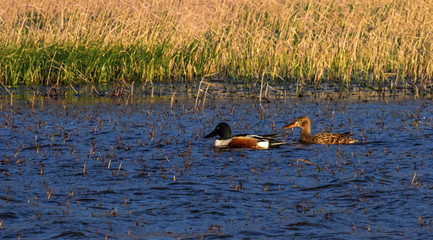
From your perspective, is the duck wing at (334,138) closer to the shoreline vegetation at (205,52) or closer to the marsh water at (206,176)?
the marsh water at (206,176)

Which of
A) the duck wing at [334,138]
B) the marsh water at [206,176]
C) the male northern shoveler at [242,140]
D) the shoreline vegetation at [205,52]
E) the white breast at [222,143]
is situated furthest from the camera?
the shoreline vegetation at [205,52]

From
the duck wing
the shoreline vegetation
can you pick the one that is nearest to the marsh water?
the duck wing

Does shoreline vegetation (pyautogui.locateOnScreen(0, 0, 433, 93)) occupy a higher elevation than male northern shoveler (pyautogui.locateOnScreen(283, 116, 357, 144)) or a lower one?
higher

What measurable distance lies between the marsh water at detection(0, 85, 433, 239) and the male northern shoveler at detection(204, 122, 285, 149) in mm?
175

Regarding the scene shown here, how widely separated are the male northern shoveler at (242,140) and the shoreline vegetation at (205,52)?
5853 mm

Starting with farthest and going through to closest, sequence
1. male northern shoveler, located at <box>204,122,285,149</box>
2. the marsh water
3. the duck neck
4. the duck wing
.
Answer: the duck neck → the duck wing → male northern shoveler, located at <box>204,122,285,149</box> → the marsh water

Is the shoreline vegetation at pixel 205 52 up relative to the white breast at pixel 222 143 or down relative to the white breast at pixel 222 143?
up

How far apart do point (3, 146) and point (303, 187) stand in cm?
515

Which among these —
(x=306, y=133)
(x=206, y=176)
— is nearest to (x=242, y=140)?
(x=306, y=133)

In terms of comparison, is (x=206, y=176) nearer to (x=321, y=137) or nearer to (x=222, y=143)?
(x=222, y=143)

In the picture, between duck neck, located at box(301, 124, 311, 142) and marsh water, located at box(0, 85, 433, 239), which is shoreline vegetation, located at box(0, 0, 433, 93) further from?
duck neck, located at box(301, 124, 311, 142)

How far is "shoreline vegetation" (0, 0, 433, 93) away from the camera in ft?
60.7

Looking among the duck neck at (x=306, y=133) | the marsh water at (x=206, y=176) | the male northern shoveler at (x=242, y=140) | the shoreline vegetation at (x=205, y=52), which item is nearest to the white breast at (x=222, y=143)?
the male northern shoveler at (x=242, y=140)

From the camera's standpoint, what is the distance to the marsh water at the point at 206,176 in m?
7.36
